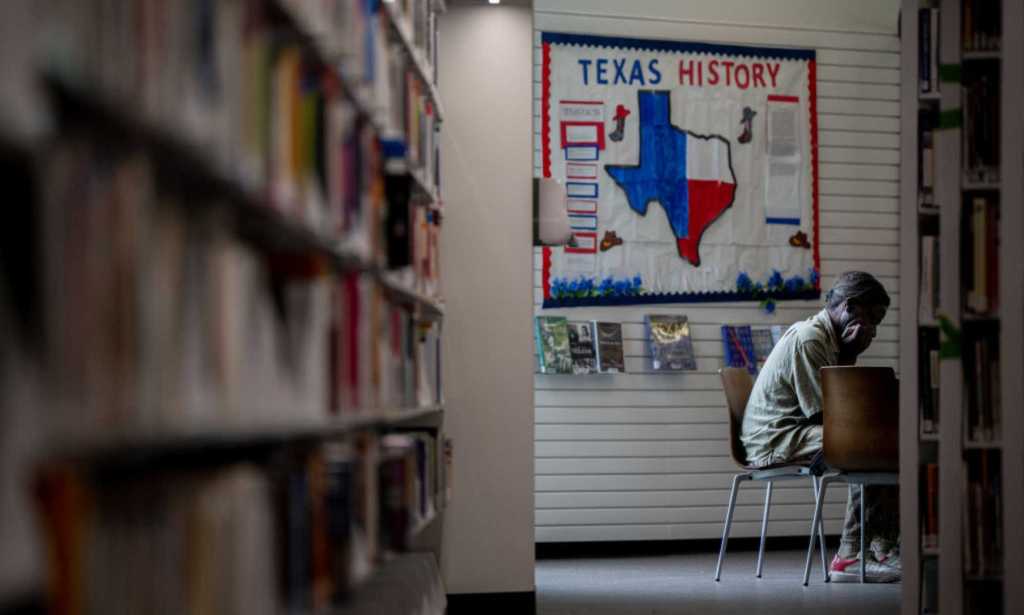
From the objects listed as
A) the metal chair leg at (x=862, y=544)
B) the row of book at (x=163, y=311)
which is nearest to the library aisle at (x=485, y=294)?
the row of book at (x=163, y=311)

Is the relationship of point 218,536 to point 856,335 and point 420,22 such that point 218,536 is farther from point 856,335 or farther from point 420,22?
point 856,335

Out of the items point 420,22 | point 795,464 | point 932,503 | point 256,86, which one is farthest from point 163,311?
point 795,464

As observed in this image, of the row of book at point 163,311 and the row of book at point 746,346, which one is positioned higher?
the row of book at point 163,311

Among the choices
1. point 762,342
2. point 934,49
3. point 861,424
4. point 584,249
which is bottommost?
point 861,424

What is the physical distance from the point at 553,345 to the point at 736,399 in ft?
3.74

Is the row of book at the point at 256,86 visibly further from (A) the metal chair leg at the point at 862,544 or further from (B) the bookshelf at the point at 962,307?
(A) the metal chair leg at the point at 862,544

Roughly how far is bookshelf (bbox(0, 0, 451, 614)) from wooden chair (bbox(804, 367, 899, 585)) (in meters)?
3.03

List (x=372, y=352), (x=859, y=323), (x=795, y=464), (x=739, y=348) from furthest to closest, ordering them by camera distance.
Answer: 1. (x=739, y=348)
2. (x=859, y=323)
3. (x=795, y=464)
4. (x=372, y=352)

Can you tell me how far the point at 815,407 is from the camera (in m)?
5.78

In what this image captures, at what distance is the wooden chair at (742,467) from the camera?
5623mm

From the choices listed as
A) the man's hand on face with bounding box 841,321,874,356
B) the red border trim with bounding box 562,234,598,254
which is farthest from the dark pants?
the red border trim with bounding box 562,234,598,254

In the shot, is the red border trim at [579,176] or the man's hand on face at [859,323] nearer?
the man's hand on face at [859,323]

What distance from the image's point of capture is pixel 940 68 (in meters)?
3.89

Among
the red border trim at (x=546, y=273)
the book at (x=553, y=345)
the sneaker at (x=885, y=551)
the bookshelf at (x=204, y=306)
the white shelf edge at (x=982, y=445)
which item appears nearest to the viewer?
the bookshelf at (x=204, y=306)
